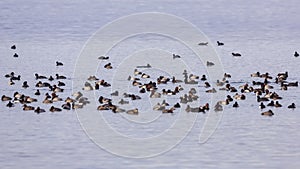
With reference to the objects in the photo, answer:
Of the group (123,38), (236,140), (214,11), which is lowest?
(236,140)

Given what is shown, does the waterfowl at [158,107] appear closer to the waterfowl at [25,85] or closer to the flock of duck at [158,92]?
the flock of duck at [158,92]

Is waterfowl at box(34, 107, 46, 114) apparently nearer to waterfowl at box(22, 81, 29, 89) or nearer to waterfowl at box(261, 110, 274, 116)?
waterfowl at box(22, 81, 29, 89)

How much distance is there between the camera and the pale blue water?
25484 mm

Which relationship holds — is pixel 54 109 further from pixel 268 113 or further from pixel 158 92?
pixel 268 113

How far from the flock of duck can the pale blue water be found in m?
0.43

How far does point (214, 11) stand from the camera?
80.5 meters

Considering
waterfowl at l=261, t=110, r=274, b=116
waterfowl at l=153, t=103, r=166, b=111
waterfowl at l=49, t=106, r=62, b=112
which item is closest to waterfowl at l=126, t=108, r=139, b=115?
waterfowl at l=153, t=103, r=166, b=111

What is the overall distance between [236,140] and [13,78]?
501 inches

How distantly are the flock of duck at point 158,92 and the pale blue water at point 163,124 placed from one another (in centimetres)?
43

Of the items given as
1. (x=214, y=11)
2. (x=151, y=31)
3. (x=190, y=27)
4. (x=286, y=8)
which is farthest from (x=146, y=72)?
(x=286, y=8)

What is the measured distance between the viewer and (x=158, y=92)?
34.5m

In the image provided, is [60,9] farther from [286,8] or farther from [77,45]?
[77,45]

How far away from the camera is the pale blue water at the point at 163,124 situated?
2548 cm

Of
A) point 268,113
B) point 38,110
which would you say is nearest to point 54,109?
point 38,110
